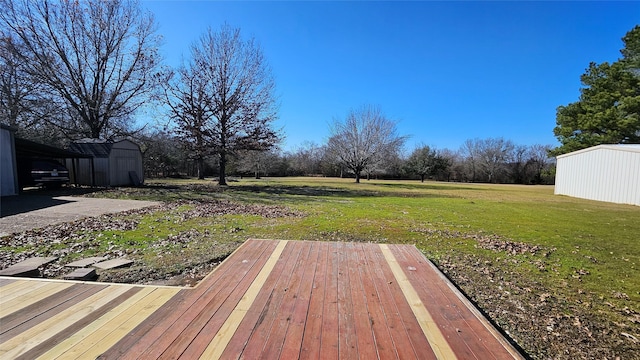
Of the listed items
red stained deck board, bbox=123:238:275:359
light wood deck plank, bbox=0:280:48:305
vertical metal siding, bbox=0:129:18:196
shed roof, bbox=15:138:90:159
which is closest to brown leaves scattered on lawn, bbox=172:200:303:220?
light wood deck plank, bbox=0:280:48:305

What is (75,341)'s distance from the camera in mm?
2023

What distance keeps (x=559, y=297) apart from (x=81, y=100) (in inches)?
1032

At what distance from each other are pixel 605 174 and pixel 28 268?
2345cm

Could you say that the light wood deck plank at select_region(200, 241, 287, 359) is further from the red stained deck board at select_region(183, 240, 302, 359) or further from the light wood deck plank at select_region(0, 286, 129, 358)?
the light wood deck plank at select_region(0, 286, 129, 358)

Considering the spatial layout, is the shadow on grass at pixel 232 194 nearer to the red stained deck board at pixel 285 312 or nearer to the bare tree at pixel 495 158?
the red stained deck board at pixel 285 312

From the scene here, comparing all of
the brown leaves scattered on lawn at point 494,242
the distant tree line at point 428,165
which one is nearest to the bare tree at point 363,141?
the distant tree line at point 428,165

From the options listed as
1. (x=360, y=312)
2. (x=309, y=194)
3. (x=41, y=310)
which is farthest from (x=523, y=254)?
(x=309, y=194)

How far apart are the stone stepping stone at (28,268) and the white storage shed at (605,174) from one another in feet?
71.7

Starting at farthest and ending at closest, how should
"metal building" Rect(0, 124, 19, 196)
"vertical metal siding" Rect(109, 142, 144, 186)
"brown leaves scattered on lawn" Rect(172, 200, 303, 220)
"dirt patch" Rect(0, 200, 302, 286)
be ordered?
"vertical metal siding" Rect(109, 142, 144, 186)
"metal building" Rect(0, 124, 19, 196)
"brown leaves scattered on lawn" Rect(172, 200, 303, 220)
"dirt patch" Rect(0, 200, 302, 286)

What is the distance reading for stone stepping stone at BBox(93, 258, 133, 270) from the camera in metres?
4.14

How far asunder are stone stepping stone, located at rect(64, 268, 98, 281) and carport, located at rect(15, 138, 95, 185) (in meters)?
13.7

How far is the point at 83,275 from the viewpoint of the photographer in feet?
11.8

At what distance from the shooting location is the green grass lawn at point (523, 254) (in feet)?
9.56

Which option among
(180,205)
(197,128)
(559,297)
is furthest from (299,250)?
(197,128)
